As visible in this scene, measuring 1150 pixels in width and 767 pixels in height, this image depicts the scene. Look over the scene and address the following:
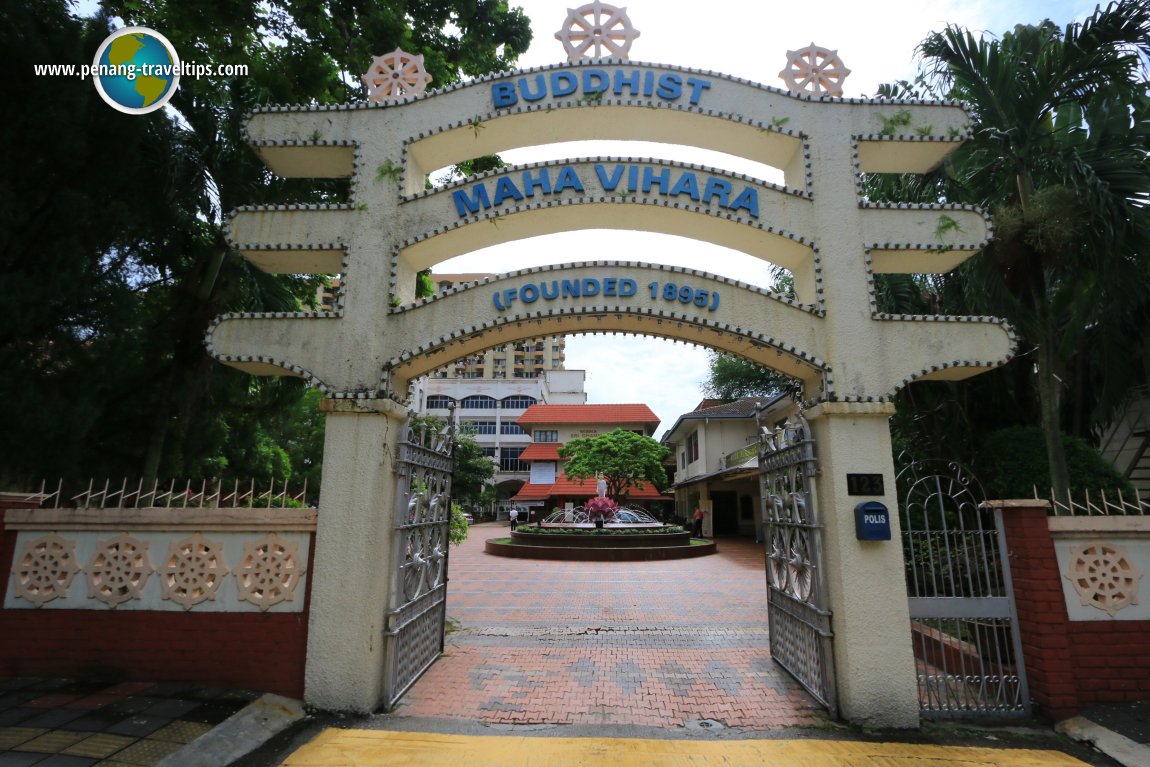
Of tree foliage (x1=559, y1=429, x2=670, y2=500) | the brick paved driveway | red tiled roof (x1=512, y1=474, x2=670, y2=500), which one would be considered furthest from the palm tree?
red tiled roof (x1=512, y1=474, x2=670, y2=500)

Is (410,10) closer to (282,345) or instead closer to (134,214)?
(134,214)

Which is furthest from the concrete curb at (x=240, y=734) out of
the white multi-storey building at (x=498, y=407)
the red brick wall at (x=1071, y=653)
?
the white multi-storey building at (x=498, y=407)

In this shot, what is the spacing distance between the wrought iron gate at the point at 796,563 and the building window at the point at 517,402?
45.7 metres

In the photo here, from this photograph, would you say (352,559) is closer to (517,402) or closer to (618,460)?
(618,460)

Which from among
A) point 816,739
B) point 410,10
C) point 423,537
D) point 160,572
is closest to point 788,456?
point 816,739

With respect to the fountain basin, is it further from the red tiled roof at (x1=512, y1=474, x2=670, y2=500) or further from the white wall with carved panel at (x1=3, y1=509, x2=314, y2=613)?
the white wall with carved panel at (x1=3, y1=509, x2=314, y2=613)

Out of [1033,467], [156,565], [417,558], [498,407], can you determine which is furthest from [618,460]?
[498,407]

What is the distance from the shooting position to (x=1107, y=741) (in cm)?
444

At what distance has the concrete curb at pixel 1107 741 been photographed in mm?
4207

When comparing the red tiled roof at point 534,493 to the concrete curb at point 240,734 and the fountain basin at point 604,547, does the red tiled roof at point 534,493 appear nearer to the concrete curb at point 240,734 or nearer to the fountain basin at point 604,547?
the fountain basin at point 604,547

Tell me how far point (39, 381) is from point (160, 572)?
2.46 meters

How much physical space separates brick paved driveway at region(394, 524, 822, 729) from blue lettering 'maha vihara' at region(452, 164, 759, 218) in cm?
498

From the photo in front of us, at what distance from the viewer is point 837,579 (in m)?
5.27

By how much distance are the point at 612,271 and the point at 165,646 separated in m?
5.55
